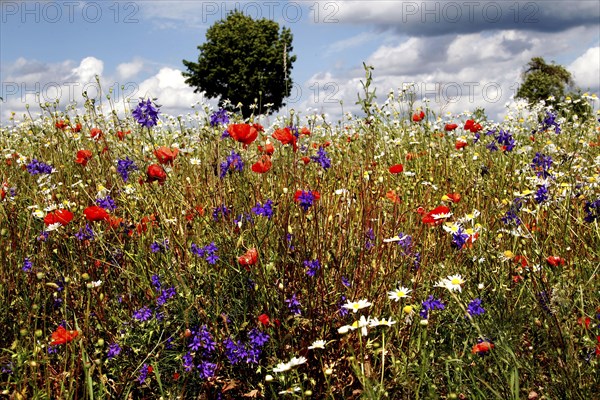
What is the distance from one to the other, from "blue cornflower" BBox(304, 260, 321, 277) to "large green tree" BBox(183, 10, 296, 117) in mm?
→ 37243

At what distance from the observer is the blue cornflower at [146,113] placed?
315cm

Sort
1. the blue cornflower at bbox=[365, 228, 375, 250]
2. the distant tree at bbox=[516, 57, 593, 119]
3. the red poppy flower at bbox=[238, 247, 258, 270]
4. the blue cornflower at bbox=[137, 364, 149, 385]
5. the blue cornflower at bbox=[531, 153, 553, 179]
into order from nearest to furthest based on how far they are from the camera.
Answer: the red poppy flower at bbox=[238, 247, 258, 270]
the blue cornflower at bbox=[137, 364, 149, 385]
the blue cornflower at bbox=[365, 228, 375, 250]
the blue cornflower at bbox=[531, 153, 553, 179]
the distant tree at bbox=[516, 57, 593, 119]

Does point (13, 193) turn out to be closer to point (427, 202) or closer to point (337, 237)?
point (337, 237)

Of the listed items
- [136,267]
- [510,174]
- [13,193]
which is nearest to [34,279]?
[136,267]

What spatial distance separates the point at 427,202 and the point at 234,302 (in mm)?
1822

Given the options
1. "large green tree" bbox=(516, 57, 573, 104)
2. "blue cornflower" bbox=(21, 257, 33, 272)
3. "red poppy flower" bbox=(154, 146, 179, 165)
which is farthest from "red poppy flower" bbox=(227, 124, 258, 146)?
"large green tree" bbox=(516, 57, 573, 104)

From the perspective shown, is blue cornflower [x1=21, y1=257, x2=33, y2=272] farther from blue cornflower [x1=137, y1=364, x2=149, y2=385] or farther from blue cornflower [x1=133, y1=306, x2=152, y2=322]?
blue cornflower [x1=137, y1=364, x2=149, y2=385]

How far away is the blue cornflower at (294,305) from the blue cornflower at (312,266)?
12 cm

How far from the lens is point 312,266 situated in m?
2.57

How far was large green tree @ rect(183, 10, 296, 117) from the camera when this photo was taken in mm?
40188

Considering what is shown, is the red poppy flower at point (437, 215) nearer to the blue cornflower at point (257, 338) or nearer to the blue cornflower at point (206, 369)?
the blue cornflower at point (257, 338)

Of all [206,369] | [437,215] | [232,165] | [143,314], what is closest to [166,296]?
[143,314]

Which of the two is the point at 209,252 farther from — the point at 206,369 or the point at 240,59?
the point at 240,59

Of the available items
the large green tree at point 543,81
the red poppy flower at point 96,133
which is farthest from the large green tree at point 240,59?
the red poppy flower at point 96,133
